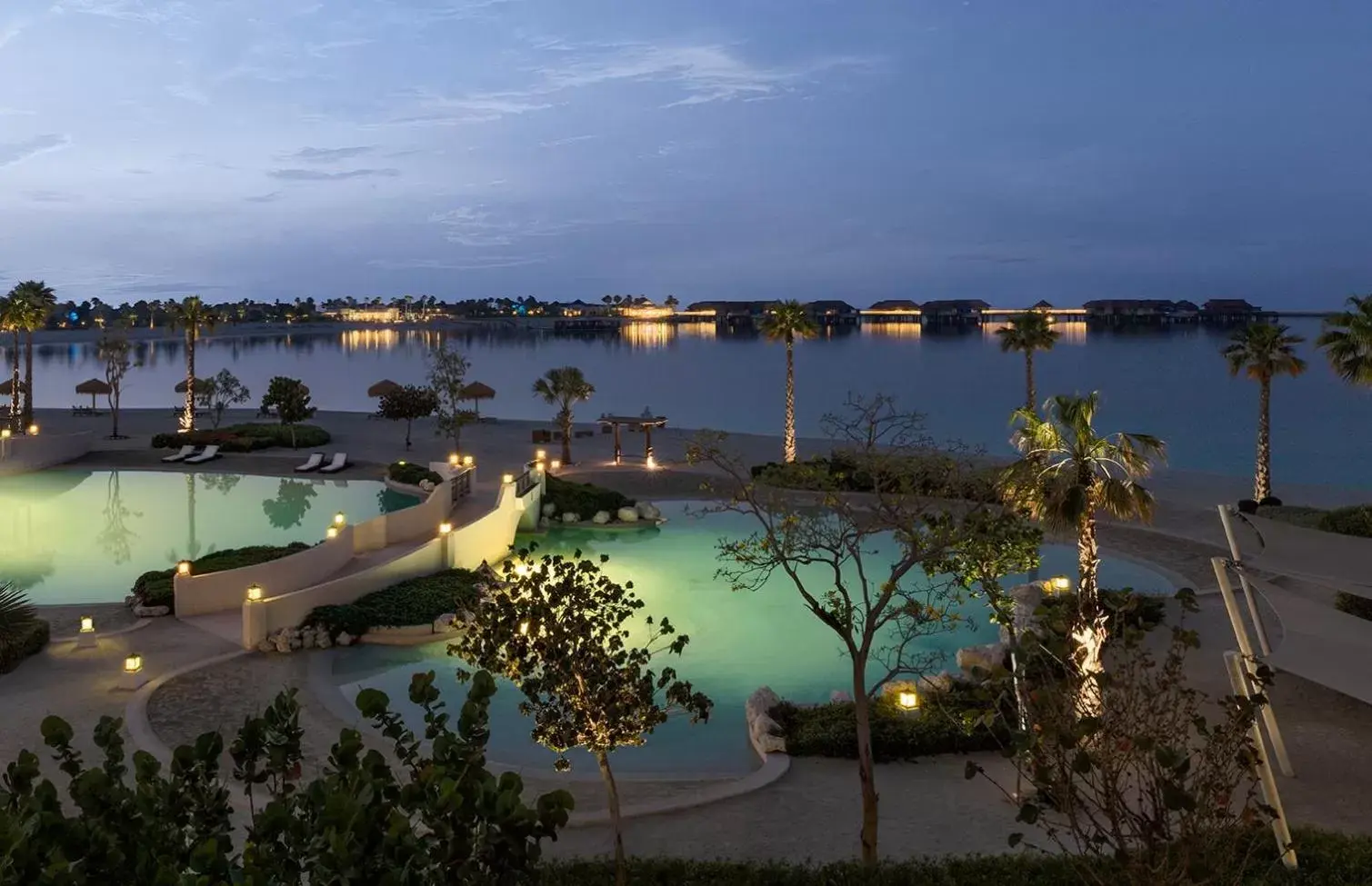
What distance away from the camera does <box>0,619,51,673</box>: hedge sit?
17.4 m

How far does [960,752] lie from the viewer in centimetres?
1468

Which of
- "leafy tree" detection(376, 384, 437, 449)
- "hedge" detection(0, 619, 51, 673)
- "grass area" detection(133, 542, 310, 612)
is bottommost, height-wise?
"hedge" detection(0, 619, 51, 673)

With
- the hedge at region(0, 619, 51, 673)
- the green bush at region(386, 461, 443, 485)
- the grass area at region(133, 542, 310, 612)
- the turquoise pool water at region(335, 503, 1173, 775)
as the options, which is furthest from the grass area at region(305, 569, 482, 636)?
the green bush at region(386, 461, 443, 485)

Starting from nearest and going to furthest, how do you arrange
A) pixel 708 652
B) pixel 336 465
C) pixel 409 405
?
pixel 708 652 → pixel 336 465 → pixel 409 405

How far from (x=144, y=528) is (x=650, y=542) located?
1545 cm

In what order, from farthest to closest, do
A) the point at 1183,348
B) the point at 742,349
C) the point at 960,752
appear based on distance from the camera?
1. the point at 742,349
2. the point at 1183,348
3. the point at 960,752

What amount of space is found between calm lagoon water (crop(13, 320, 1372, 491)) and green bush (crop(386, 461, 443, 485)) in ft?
110

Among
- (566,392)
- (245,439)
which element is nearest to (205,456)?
(245,439)

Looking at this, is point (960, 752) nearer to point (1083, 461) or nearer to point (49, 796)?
point (1083, 461)

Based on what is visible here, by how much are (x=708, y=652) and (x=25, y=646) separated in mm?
12380

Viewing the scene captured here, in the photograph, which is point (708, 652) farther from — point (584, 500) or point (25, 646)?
point (584, 500)

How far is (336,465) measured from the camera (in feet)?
132

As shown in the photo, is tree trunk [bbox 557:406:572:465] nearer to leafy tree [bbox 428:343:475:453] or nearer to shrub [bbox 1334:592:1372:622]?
leafy tree [bbox 428:343:475:453]

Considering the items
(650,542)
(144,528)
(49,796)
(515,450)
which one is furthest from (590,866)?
(515,450)
